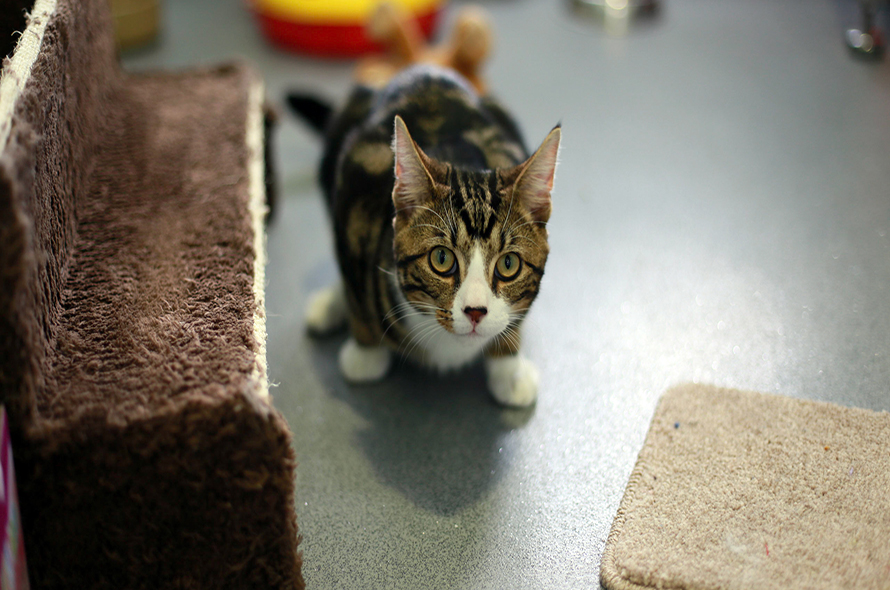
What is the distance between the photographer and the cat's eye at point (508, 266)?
113cm

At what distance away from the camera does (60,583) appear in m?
0.91

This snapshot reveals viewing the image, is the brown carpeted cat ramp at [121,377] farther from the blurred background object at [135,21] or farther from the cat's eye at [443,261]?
the blurred background object at [135,21]

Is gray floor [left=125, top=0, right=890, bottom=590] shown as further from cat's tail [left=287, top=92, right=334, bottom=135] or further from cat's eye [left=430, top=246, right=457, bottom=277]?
cat's eye [left=430, top=246, right=457, bottom=277]

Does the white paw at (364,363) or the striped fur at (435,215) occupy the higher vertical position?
the striped fur at (435,215)

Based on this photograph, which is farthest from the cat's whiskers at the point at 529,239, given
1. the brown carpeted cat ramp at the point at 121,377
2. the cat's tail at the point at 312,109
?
the cat's tail at the point at 312,109

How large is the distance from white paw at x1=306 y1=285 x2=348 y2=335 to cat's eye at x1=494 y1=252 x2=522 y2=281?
0.55 metres

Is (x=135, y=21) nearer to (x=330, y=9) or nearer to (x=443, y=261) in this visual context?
(x=330, y=9)

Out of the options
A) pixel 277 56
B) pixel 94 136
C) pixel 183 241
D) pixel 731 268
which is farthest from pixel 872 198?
pixel 277 56

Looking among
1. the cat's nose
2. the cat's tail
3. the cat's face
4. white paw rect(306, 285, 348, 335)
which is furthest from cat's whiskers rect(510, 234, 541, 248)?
the cat's tail

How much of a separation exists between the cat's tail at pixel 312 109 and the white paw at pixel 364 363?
2.22 feet

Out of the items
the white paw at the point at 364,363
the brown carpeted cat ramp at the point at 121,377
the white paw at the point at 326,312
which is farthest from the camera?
the white paw at the point at 326,312

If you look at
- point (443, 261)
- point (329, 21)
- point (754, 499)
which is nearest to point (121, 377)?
point (443, 261)

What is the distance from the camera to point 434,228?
1130mm

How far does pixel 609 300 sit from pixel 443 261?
2.07ft
